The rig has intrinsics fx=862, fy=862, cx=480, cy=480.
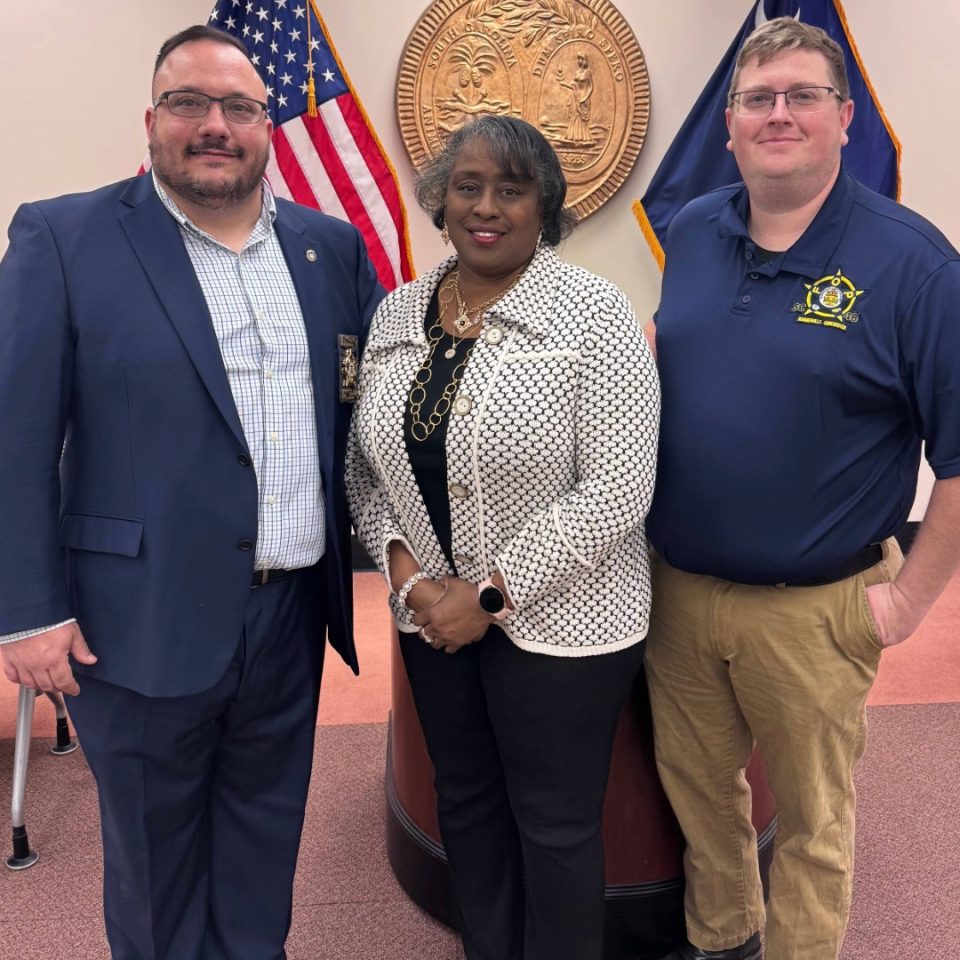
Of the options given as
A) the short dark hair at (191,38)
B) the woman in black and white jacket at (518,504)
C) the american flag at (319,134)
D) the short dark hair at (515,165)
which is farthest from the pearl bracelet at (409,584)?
the american flag at (319,134)

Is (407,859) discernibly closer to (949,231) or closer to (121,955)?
(121,955)

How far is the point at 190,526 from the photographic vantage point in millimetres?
1408

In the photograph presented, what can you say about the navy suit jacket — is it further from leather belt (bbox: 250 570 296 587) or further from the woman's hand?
the woman's hand

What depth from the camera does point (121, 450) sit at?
54.2 inches

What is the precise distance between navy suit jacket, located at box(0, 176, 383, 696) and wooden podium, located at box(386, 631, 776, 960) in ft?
1.72

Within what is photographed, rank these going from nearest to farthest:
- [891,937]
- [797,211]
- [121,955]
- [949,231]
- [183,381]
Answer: [183,381], [797,211], [121,955], [891,937], [949,231]

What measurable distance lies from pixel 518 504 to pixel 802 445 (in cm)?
49

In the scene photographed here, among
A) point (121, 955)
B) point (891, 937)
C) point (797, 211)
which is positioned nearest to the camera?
point (797, 211)

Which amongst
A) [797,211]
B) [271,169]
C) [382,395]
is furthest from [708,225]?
[271,169]

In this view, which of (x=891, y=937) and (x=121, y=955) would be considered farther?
(x=891, y=937)

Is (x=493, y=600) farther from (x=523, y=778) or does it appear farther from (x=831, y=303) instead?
(x=831, y=303)

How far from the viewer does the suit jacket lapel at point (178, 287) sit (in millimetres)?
1383

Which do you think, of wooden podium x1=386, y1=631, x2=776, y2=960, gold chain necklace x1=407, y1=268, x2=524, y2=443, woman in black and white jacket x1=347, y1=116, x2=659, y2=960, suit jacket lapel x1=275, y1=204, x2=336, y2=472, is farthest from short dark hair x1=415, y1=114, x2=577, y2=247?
wooden podium x1=386, y1=631, x2=776, y2=960

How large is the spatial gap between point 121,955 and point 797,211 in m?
1.84
